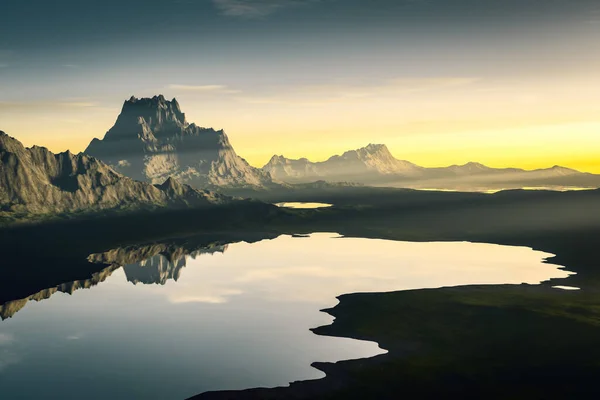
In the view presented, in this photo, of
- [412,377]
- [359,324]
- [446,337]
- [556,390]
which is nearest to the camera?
[556,390]

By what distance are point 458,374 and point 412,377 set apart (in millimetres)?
9551

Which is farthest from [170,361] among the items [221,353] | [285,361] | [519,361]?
[519,361]

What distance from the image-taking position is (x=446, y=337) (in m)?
146

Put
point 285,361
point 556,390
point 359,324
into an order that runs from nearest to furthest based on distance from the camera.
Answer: point 556,390 → point 285,361 → point 359,324

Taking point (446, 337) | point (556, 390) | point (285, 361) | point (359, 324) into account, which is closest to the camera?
point (556, 390)

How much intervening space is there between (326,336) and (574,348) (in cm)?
5938

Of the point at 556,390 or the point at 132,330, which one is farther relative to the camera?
the point at 132,330

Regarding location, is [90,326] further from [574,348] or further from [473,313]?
[574,348]

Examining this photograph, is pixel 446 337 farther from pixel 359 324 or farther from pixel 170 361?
pixel 170 361

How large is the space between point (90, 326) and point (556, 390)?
126416 mm

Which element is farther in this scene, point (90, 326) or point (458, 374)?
point (90, 326)

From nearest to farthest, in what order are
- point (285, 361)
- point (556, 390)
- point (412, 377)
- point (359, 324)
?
1. point (556, 390)
2. point (412, 377)
3. point (285, 361)
4. point (359, 324)

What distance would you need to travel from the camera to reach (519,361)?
12419cm

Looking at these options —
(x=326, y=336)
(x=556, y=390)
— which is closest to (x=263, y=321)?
(x=326, y=336)
